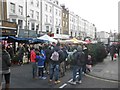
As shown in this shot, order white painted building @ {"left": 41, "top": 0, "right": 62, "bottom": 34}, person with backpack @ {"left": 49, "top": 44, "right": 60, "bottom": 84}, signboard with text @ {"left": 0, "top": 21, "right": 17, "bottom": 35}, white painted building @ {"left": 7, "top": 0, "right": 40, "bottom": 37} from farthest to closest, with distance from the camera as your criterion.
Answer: white painted building @ {"left": 41, "top": 0, "right": 62, "bottom": 34}, white painted building @ {"left": 7, "top": 0, "right": 40, "bottom": 37}, signboard with text @ {"left": 0, "top": 21, "right": 17, "bottom": 35}, person with backpack @ {"left": 49, "top": 44, "right": 60, "bottom": 84}

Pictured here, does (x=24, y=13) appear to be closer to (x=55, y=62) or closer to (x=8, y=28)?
(x=8, y=28)

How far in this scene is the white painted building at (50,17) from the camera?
5122 centimetres

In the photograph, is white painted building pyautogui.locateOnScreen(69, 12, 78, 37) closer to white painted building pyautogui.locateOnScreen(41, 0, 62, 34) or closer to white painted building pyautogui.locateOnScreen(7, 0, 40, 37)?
white painted building pyautogui.locateOnScreen(41, 0, 62, 34)

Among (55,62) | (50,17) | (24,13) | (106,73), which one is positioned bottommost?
(106,73)

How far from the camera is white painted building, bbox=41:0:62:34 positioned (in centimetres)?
5122

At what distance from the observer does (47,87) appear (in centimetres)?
990

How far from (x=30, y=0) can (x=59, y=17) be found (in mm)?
20044

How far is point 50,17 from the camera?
55969 millimetres

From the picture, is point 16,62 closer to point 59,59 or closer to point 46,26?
point 59,59

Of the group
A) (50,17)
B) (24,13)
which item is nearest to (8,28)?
(24,13)

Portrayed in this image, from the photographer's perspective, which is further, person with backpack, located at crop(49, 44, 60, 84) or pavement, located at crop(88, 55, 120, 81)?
pavement, located at crop(88, 55, 120, 81)

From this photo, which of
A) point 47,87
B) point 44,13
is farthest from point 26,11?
point 47,87

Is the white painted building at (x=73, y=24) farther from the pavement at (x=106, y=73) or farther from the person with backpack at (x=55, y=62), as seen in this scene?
the person with backpack at (x=55, y=62)

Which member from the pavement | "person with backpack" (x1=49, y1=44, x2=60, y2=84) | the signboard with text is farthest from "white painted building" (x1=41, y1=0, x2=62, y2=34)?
"person with backpack" (x1=49, y1=44, x2=60, y2=84)
